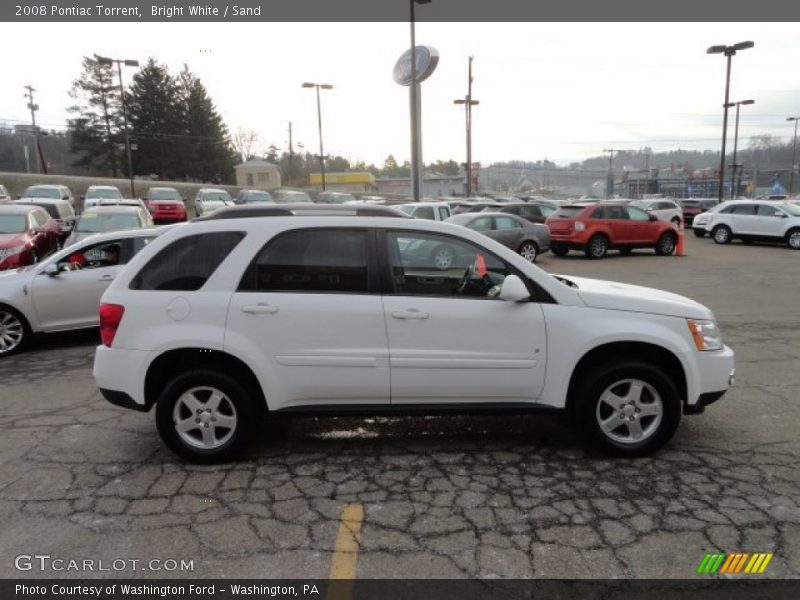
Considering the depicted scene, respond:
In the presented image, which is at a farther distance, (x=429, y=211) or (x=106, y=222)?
(x=429, y=211)

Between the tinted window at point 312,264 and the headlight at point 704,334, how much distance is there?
7.45 feet

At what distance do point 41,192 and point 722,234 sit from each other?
27.7 meters

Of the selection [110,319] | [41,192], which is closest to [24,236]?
[110,319]

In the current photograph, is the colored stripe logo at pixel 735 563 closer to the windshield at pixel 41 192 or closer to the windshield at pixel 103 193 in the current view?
the windshield at pixel 41 192

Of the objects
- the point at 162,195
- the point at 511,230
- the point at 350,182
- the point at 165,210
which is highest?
the point at 350,182

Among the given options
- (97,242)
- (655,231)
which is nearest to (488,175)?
(655,231)

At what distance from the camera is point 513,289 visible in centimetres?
382

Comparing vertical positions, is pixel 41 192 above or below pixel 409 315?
above

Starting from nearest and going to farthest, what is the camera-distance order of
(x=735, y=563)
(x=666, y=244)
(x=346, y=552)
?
(x=735, y=563), (x=346, y=552), (x=666, y=244)

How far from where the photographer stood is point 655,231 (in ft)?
60.2

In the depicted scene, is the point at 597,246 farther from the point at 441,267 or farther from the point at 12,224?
the point at 12,224

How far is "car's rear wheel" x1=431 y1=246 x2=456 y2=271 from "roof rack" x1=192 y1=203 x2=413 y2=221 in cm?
38

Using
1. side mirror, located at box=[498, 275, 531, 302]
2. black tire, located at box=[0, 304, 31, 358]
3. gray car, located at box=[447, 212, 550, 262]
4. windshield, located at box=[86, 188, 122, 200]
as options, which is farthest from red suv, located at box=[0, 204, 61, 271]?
windshield, located at box=[86, 188, 122, 200]

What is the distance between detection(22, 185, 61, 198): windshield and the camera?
78.1 feet
